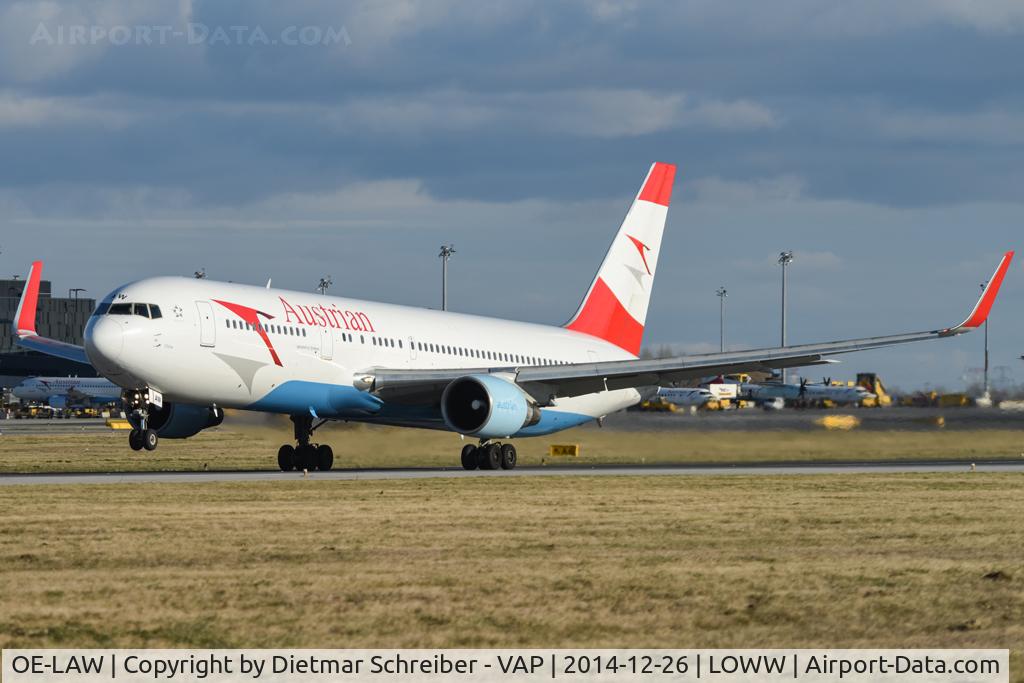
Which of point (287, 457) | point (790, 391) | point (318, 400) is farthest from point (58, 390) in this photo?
point (318, 400)

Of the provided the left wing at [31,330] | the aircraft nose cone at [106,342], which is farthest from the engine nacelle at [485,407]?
the left wing at [31,330]

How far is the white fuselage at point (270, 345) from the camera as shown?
115 ft

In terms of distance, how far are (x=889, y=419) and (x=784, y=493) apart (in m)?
23.4

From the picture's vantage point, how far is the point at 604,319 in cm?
5153

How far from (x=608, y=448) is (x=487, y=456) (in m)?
8.11

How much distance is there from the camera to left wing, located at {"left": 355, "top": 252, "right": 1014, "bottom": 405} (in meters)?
39.7

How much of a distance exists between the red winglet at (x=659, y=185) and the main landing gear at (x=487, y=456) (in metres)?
14.8

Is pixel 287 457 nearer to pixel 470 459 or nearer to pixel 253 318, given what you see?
pixel 470 459

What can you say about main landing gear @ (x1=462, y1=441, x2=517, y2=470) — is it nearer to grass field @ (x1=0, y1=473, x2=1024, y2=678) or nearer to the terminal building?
grass field @ (x1=0, y1=473, x2=1024, y2=678)

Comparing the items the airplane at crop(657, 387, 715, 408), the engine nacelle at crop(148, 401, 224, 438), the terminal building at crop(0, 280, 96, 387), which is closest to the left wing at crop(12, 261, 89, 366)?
the engine nacelle at crop(148, 401, 224, 438)

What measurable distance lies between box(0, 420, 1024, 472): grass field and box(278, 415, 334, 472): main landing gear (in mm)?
818
